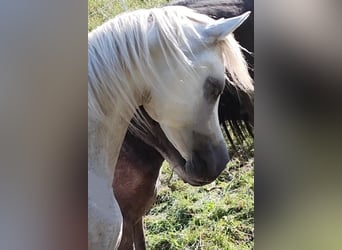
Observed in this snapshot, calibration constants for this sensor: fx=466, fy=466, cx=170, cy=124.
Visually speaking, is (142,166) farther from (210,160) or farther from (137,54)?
(137,54)

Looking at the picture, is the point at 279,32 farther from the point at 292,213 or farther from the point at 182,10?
the point at 292,213

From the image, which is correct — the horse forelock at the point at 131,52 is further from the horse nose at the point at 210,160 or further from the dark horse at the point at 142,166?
the horse nose at the point at 210,160

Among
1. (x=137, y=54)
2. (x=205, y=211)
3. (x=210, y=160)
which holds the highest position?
(x=137, y=54)

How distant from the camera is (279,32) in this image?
1192mm

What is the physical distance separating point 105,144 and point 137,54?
0.84 feet

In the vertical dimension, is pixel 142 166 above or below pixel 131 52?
below

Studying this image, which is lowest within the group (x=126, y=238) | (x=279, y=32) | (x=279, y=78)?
(x=126, y=238)

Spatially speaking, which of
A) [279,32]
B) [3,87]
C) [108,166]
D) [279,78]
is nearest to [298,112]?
[279,78]

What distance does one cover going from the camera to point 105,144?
1251 mm

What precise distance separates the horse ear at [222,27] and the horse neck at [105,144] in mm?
320

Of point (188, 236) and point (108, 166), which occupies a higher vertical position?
point (108, 166)

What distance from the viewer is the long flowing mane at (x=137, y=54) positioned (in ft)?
3.97

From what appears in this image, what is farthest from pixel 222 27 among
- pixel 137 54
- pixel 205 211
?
pixel 205 211

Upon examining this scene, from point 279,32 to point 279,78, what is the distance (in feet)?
0.39
